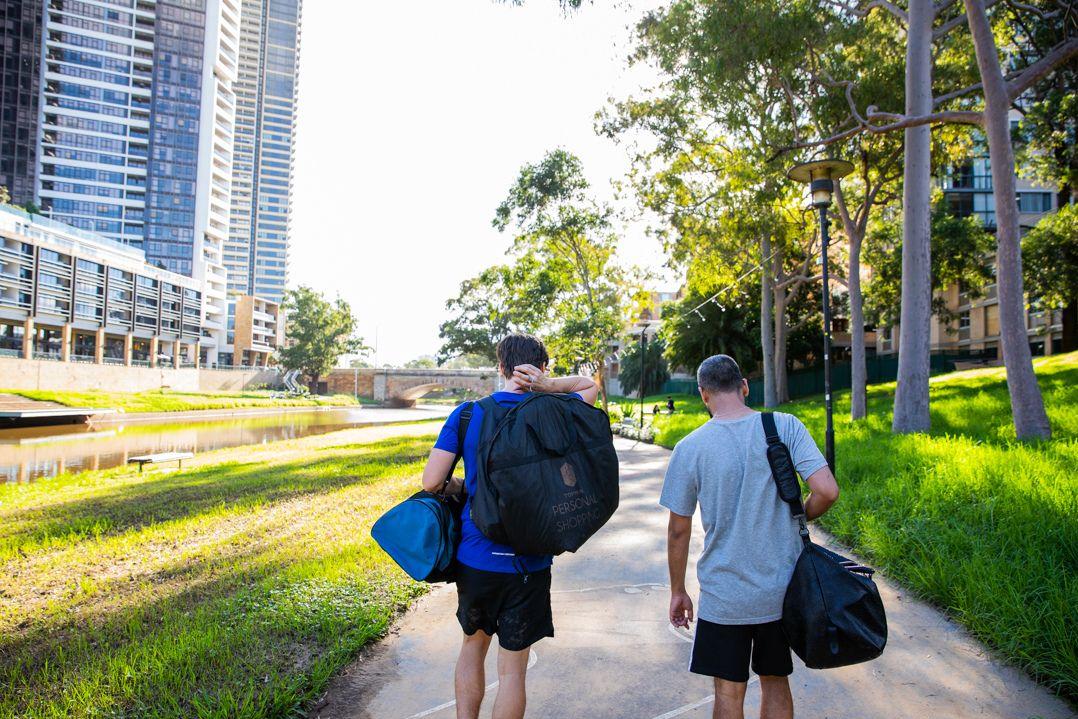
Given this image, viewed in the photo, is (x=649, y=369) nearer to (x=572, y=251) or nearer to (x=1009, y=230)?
(x=572, y=251)

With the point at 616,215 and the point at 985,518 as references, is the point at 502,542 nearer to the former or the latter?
the point at 985,518

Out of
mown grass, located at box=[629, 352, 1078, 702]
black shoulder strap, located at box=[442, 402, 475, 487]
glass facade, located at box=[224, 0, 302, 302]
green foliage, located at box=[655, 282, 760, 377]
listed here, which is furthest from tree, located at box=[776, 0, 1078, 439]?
glass facade, located at box=[224, 0, 302, 302]

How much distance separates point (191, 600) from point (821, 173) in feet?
25.5

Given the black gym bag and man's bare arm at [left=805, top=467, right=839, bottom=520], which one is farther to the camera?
man's bare arm at [left=805, top=467, right=839, bottom=520]

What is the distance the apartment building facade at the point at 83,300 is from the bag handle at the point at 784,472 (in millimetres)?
50940

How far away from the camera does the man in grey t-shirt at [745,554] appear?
2100mm

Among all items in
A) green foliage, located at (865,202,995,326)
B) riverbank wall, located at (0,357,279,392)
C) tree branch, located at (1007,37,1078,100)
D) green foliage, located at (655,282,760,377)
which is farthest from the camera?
riverbank wall, located at (0,357,279,392)

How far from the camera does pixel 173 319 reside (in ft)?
210

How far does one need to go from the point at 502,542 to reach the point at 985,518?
168 inches

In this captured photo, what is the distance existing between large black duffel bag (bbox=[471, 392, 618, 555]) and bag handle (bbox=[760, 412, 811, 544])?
549mm

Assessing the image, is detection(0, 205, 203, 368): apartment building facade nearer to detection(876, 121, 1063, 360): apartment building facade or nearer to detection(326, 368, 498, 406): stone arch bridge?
detection(326, 368, 498, 406): stone arch bridge

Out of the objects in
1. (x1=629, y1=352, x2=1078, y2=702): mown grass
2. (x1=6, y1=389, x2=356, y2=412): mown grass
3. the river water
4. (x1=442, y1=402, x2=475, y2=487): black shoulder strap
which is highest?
(x1=442, y1=402, x2=475, y2=487): black shoulder strap

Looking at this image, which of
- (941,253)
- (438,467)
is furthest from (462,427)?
(941,253)

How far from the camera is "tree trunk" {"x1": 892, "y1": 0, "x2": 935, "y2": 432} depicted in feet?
31.5
